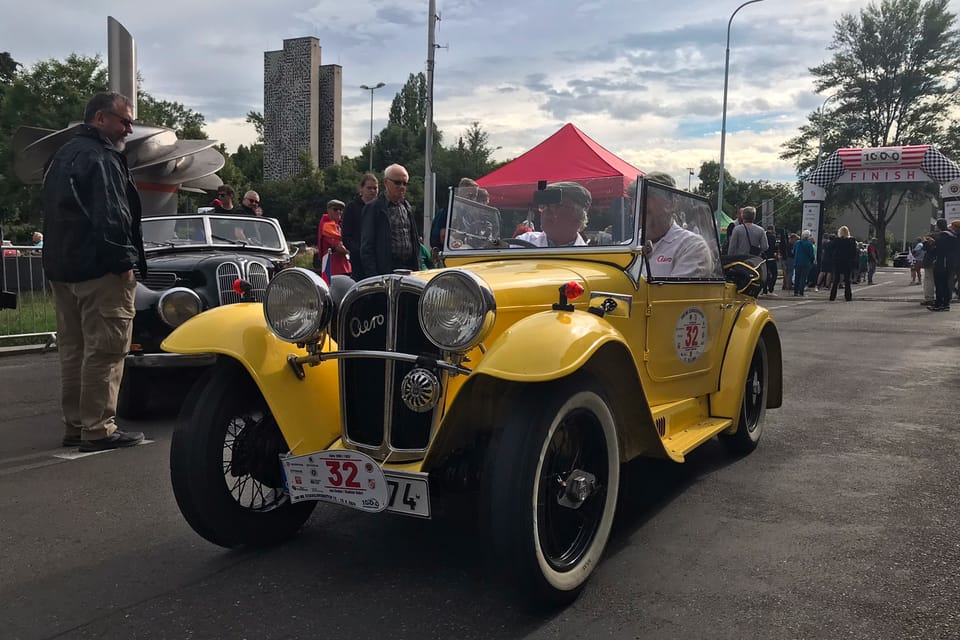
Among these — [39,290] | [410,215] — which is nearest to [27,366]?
[39,290]

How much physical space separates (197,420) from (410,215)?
3873mm

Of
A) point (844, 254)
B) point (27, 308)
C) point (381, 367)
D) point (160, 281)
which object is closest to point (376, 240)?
point (160, 281)

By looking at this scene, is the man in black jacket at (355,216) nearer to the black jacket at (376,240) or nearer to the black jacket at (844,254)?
the black jacket at (376,240)

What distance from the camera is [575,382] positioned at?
2695 mm

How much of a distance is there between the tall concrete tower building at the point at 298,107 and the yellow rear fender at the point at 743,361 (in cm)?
7908

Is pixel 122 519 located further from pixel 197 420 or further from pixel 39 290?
pixel 39 290

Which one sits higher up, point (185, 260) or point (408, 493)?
point (185, 260)

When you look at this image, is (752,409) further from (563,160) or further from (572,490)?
(563,160)

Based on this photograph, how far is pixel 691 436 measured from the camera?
12.7ft

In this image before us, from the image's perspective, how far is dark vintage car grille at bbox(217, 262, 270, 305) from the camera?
20.4 ft

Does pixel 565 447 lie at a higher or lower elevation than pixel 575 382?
lower

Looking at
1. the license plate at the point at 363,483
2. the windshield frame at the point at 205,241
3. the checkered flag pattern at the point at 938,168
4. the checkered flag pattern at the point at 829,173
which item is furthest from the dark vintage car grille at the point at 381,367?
the checkered flag pattern at the point at 829,173

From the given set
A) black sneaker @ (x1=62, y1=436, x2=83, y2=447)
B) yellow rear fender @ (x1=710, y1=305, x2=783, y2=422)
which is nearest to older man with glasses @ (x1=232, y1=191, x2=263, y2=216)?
black sneaker @ (x1=62, y1=436, x2=83, y2=447)

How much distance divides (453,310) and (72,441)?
3496 millimetres
